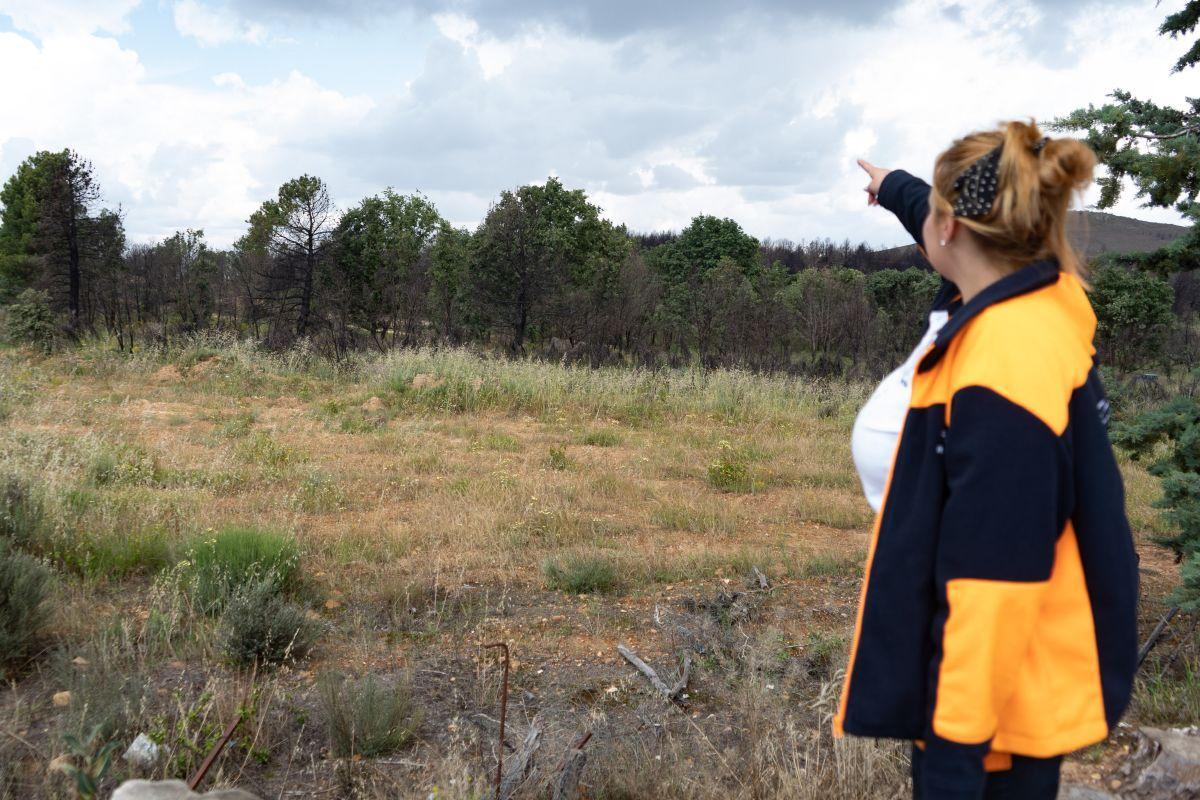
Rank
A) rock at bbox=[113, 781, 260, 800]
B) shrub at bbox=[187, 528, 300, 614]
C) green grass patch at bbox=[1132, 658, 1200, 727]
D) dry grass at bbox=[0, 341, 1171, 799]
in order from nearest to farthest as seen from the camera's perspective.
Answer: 1. rock at bbox=[113, 781, 260, 800]
2. dry grass at bbox=[0, 341, 1171, 799]
3. green grass patch at bbox=[1132, 658, 1200, 727]
4. shrub at bbox=[187, 528, 300, 614]

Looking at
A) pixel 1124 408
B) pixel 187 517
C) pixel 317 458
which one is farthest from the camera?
pixel 317 458

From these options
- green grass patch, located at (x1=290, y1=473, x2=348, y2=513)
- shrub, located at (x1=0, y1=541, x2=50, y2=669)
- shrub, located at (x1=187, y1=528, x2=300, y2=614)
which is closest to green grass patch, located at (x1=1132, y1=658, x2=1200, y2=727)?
shrub, located at (x1=187, y1=528, x2=300, y2=614)

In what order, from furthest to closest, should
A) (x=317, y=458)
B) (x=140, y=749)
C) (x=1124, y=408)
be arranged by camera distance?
(x=317, y=458)
(x=1124, y=408)
(x=140, y=749)

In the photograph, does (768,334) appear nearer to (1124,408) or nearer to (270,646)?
(1124,408)

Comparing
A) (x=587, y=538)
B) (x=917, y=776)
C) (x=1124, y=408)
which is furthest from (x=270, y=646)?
(x=1124, y=408)

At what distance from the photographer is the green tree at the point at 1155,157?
4.11 metres

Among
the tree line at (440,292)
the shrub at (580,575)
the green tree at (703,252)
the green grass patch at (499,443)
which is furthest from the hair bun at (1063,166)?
the green tree at (703,252)

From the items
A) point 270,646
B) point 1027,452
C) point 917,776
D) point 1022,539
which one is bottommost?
point 270,646

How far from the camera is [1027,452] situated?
134 cm

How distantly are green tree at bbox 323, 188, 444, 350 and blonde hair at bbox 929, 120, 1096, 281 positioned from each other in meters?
19.5

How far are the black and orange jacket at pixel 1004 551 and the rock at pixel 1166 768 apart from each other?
5.51 ft

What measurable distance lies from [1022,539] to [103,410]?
463 inches

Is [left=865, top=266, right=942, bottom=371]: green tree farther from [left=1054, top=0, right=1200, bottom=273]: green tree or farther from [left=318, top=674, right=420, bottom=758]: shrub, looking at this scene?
[left=318, top=674, right=420, bottom=758]: shrub

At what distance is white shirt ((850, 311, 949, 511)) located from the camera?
162 cm
